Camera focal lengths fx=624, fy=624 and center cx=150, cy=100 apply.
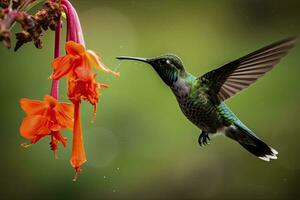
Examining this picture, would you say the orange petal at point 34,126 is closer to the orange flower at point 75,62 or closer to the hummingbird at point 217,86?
the orange flower at point 75,62

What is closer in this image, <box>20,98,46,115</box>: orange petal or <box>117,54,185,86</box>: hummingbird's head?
<box>20,98,46,115</box>: orange petal

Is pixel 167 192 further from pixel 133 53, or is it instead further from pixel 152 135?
pixel 133 53

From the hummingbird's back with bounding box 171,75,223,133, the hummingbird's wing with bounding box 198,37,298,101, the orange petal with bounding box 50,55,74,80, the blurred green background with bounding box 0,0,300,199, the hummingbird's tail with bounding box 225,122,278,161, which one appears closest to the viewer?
the orange petal with bounding box 50,55,74,80

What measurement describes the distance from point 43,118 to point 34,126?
4 cm

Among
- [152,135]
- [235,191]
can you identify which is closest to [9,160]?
[152,135]

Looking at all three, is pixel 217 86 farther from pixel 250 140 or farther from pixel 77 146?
pixel 77 146

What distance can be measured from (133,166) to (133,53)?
92 centimetres

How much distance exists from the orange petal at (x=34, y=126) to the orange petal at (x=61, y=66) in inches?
5.7

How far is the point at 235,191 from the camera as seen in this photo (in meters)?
4.92

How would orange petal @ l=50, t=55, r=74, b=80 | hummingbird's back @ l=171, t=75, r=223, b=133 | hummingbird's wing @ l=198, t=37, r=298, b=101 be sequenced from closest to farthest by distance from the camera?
orange petal @ l=50, t=55, r=74, b=80, hummingbird's wing @ l=198, t=37, r=298, b=101, hummingbird's back @ l=171, t=75, r=223, b=133

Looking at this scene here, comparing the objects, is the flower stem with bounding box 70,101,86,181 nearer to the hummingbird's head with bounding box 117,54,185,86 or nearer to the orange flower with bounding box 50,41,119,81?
the orange flower with bounding box 50,41,119,81

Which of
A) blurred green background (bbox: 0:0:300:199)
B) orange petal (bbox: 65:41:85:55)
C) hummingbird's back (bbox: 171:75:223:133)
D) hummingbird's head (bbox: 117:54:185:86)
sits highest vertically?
orange petal (bbox: 65:41:85:55)

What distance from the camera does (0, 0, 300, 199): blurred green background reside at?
4.42 metres

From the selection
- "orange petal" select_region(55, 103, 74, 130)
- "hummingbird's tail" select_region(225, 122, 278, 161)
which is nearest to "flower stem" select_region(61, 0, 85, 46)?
"orange petal" select_region(55, 103, 74, 130)
